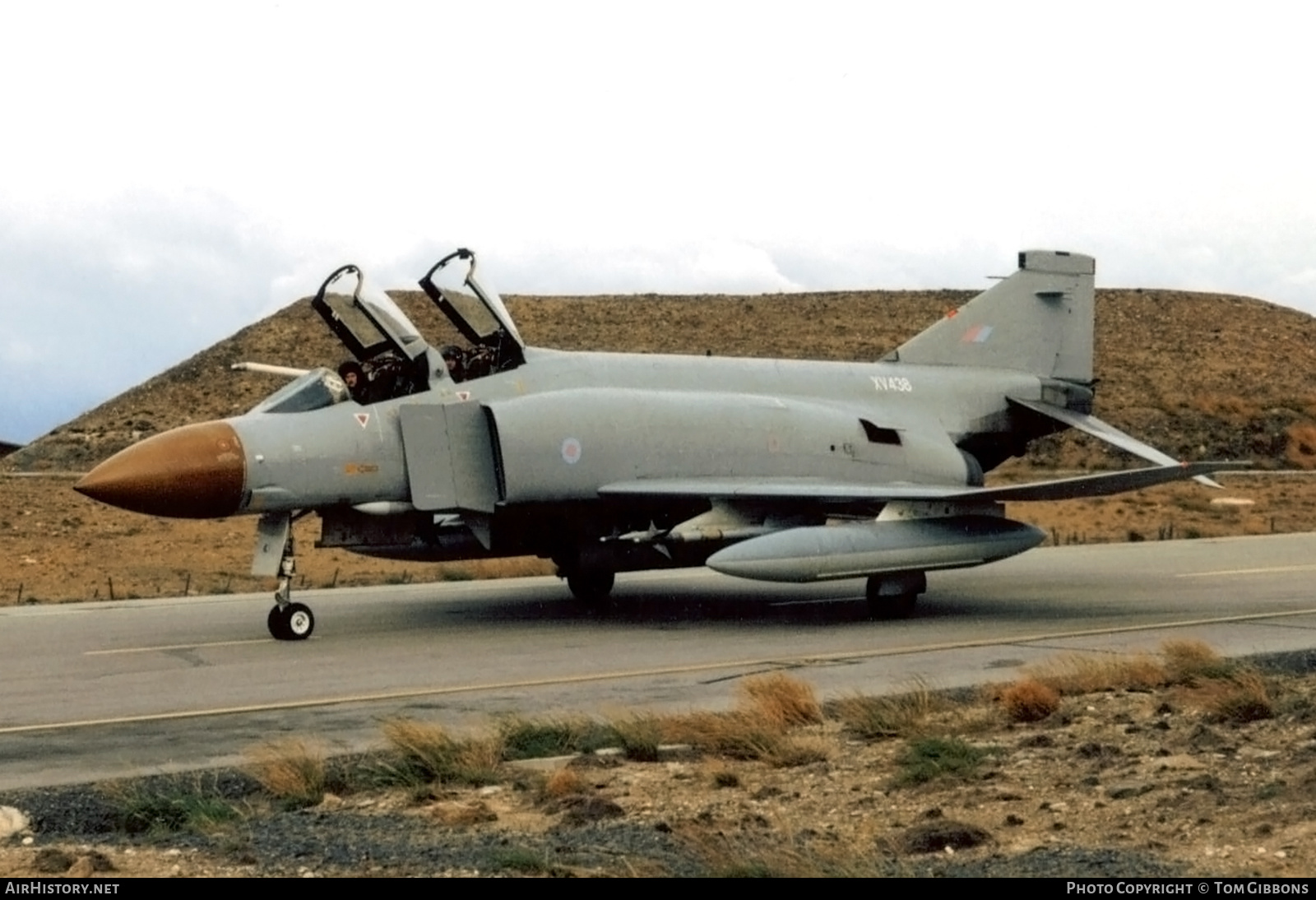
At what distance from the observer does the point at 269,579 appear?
1001 inches

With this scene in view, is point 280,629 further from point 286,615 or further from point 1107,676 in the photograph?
point 1107,676

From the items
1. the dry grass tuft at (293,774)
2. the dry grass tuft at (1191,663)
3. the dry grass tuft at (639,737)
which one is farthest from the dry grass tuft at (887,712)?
the dry grass tuft at (293,774)

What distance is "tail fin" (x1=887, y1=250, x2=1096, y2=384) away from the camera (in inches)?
842

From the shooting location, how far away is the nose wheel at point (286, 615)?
15.0 m

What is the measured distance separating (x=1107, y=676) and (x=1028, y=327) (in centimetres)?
1126

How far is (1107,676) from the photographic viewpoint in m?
11.0

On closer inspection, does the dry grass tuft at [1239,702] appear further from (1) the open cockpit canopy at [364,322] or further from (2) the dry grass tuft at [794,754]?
(1) the open cockpit canopy at [364,322]

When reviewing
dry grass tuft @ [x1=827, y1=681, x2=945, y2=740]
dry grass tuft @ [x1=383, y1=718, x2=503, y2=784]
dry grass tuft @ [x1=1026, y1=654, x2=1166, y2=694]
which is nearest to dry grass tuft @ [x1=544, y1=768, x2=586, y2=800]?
dry grass tuft @ [x1=383, y1=718, x2=503, y2=784]

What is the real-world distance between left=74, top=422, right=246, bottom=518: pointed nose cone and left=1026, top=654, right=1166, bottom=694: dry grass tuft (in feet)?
23.2

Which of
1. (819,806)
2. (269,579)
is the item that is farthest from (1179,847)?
(269,579)

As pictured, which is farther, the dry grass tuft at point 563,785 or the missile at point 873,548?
the missile at point 873,548

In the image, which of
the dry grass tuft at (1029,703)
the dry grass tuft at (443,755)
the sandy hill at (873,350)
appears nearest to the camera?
the dry grass tuft at (443,755)

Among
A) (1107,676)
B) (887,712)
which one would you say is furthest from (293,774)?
(1107,676)
